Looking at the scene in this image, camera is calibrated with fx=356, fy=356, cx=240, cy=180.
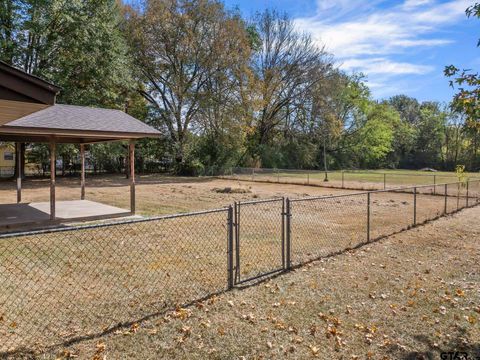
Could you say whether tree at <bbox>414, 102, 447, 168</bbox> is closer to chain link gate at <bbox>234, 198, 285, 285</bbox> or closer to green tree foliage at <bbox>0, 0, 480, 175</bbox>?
green tree foliage at <bbox>0, 0, 480, 175</bbox>

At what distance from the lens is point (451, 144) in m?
60.3

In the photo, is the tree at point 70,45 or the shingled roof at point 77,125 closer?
the shingled roof at point 77,125

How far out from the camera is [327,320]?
4.08m

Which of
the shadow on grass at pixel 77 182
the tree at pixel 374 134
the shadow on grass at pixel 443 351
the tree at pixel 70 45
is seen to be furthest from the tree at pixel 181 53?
the shadow on grass at pixel 443 351

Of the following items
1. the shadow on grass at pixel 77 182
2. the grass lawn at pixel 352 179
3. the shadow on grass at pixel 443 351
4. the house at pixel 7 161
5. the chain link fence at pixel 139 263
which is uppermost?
the house at pixel 7 161

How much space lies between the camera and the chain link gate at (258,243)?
5391 millimetres

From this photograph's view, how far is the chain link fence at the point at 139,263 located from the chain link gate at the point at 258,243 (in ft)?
0.06

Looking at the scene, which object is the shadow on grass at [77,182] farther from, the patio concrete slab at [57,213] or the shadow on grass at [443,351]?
the shadow on grass at [443,351]

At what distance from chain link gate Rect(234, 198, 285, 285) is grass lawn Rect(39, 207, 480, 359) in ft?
1.36

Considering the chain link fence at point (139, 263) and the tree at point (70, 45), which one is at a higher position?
the tree at point (70, 45)

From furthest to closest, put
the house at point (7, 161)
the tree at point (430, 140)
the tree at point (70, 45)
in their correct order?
the tree at point (430, 140), the house at point (7, 161), the tree at point (70, 45)

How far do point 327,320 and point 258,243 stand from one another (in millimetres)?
3633

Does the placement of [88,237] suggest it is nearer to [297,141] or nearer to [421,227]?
[421,227]

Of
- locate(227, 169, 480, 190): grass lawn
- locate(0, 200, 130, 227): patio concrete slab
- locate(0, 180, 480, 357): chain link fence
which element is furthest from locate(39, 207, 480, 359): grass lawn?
locate(227, 169, 480, 190): grass lawn
